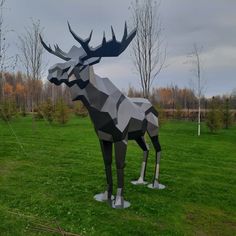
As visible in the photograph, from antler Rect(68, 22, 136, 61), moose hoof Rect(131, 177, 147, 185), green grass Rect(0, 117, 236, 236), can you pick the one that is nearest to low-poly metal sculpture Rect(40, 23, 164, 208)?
antler Rect(68, 22, 136, 61)

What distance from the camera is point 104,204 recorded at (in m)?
4.61

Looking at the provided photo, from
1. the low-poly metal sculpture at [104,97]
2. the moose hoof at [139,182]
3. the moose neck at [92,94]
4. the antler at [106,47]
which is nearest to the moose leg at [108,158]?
the low-poly metal sculpture at [104,97]

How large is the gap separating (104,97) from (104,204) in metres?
1.79

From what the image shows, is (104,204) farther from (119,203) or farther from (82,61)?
(82,61)

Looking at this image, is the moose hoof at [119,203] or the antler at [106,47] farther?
the moose hoof at [119,203]

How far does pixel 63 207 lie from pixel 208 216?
2306 mm

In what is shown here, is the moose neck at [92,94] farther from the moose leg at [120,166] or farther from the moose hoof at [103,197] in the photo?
the moose hoof at [103,197]

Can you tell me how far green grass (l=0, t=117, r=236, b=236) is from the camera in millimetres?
3885

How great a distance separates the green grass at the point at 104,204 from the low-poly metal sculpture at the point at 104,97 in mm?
508

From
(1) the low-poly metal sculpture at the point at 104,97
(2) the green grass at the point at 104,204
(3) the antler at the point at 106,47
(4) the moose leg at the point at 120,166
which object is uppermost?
(3) the antler at the point at 106,47

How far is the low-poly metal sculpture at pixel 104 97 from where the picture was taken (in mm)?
3887

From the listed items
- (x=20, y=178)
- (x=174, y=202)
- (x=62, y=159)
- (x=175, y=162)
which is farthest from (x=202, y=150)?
(x=20, y=178)

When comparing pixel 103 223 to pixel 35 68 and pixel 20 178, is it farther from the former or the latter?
pixel 35 68

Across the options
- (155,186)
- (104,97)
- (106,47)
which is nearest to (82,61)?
(106,47)
